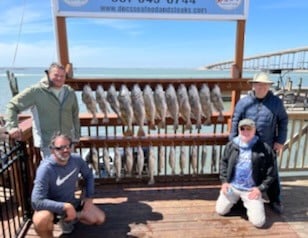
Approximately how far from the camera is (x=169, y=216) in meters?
3.30

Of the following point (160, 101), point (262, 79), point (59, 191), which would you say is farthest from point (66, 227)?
point (262, 79)

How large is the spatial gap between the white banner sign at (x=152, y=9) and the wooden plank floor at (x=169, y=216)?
2.09 meters

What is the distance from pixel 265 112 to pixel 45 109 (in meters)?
2.21

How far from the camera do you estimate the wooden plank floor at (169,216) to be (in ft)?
9.77

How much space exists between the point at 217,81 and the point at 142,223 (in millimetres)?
1795

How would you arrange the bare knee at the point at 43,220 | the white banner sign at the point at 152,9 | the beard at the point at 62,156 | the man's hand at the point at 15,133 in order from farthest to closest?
1. the white banner sign at the point at 152,9
2. the man's hand at the point at 15,133
3. the beard at the point at 62,156
4. the bare knee at the point at 43,220

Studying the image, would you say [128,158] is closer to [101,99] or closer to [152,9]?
[101,99]

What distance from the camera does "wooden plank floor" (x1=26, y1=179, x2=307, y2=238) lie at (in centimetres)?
298

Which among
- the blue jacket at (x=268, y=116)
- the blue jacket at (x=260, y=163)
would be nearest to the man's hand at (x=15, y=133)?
the blue jacket at (x=260, y=163)

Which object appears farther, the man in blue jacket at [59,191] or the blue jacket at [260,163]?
the blue jacket at [260,163]

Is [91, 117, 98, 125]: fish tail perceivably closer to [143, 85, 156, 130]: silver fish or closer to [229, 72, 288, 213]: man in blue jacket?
[143, 85, 156, 130]: silver fish

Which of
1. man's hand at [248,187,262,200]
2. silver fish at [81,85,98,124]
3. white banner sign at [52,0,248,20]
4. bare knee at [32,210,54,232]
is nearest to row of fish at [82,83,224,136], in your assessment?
silver fish at [81,85,98,124]

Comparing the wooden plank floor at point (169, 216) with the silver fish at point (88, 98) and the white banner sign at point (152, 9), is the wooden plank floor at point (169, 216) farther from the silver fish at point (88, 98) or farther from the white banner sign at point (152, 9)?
the white banner sign at point (152, 9)

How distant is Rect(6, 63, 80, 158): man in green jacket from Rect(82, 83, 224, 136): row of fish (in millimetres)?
332
